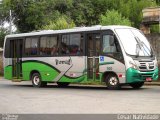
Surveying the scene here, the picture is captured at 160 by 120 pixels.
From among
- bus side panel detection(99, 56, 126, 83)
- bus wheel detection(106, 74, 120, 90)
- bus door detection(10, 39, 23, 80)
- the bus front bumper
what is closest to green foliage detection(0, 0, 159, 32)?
bus door detection(10, 39, 23, 80)

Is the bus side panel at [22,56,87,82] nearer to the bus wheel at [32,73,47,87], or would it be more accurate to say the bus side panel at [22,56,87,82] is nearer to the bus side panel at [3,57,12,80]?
the bus wheel at [32,73,47,87]

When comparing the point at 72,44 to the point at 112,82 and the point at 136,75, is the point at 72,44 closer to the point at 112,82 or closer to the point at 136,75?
the point at 112,82

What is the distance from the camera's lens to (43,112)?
13008 millimetres

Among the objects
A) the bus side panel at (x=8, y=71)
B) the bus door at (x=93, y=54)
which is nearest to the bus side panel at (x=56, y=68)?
the bus door at (x=93, y=54)

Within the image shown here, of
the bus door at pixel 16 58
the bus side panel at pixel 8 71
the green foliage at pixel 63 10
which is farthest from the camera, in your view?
the green foliage at pixel 63 10

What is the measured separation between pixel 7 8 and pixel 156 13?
102 feet

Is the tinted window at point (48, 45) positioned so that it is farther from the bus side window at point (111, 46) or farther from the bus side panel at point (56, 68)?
the bus side window at point (111, 46)

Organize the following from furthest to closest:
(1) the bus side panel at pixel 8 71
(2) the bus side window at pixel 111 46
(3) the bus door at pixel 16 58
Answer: (1) the bus side panel at pixel 8 71 → (3) the bus door at pixel 16 58 → (2) the bus side window at pixel 111 46

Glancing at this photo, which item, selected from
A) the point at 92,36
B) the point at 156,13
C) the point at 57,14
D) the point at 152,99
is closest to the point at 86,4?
the point at 57,14

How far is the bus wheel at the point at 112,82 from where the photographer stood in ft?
68.5

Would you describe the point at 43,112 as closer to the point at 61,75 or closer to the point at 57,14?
the point at 61,75

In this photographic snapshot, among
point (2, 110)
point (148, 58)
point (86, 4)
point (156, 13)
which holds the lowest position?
point (2, 110)

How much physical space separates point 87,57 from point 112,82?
194 centimetres

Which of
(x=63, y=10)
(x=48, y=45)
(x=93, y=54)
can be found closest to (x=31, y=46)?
(x=48, y=45)
